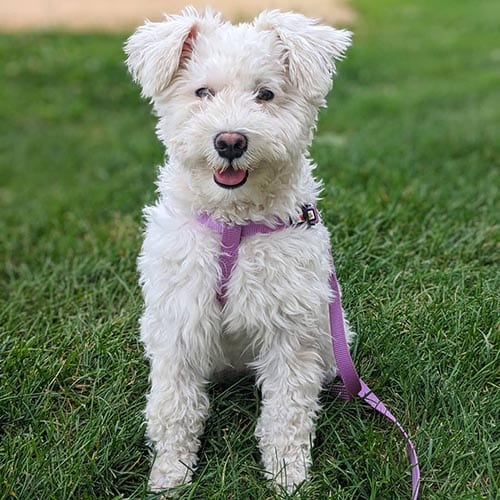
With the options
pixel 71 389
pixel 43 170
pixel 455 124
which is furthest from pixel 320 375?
pixel 43 170

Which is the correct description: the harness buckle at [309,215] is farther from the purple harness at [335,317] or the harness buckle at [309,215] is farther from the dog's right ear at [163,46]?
the dog's right ear at [163,46]

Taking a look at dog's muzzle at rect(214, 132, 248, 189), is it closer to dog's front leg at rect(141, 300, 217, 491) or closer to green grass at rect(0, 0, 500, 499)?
dog's front leg at rect(141, 300, 217, 491)

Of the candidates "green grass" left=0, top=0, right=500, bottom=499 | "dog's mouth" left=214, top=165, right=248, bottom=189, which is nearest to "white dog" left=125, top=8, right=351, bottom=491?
"dog's mouth" left=214, top=165, right=248, bottom=189

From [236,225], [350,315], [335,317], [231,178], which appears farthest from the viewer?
[350,315]

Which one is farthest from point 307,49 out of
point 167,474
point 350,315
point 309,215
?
point 167,474

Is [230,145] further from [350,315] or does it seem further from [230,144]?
[350,315]

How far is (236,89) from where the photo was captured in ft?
8.97

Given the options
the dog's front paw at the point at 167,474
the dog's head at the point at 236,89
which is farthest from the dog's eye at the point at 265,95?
the dog's front paw at the point at 167,474

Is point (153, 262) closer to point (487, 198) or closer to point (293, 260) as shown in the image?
point (293, 260)

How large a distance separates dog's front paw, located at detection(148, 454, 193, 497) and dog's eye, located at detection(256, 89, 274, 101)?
140 centimetres

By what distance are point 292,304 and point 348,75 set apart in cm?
769

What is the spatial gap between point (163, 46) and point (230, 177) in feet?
1.77

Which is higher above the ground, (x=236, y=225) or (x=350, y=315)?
(x=236, y=225)

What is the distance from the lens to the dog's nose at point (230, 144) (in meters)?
2.61
